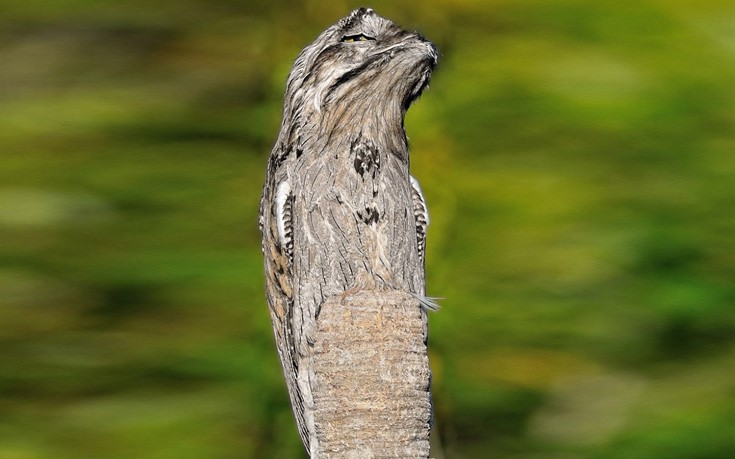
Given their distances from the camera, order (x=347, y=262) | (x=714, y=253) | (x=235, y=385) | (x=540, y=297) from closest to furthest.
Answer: (x=347, y=262) < (x=235, y=385) < (x=540, y=297) < (x=714, y=253)

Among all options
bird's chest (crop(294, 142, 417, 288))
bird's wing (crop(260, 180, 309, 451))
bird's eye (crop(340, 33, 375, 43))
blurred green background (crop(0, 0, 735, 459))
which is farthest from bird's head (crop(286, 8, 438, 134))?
blurred green background (crop(0, 0, 735, 459))

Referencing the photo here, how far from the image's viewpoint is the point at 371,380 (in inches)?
109

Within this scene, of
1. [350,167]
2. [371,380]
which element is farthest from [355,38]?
[371,380]

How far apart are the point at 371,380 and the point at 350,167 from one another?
67 cm

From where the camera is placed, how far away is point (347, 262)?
124 inches

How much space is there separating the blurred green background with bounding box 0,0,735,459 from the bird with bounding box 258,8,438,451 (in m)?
1.73

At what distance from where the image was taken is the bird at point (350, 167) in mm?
3160

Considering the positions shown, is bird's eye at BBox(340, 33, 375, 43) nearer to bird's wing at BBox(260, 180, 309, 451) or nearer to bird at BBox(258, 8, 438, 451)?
bird at BBox(258, 8, 438, 451)

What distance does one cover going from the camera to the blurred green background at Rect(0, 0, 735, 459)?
17.1ft

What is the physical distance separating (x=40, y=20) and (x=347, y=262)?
295cm

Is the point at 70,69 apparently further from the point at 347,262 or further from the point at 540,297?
the point at 347,262

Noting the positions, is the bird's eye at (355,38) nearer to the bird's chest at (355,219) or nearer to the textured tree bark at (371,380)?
the bird's chest at (355,219)

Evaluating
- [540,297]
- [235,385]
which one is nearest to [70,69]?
[235,385]

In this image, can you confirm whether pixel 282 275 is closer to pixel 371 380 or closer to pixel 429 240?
pixel 371 380
